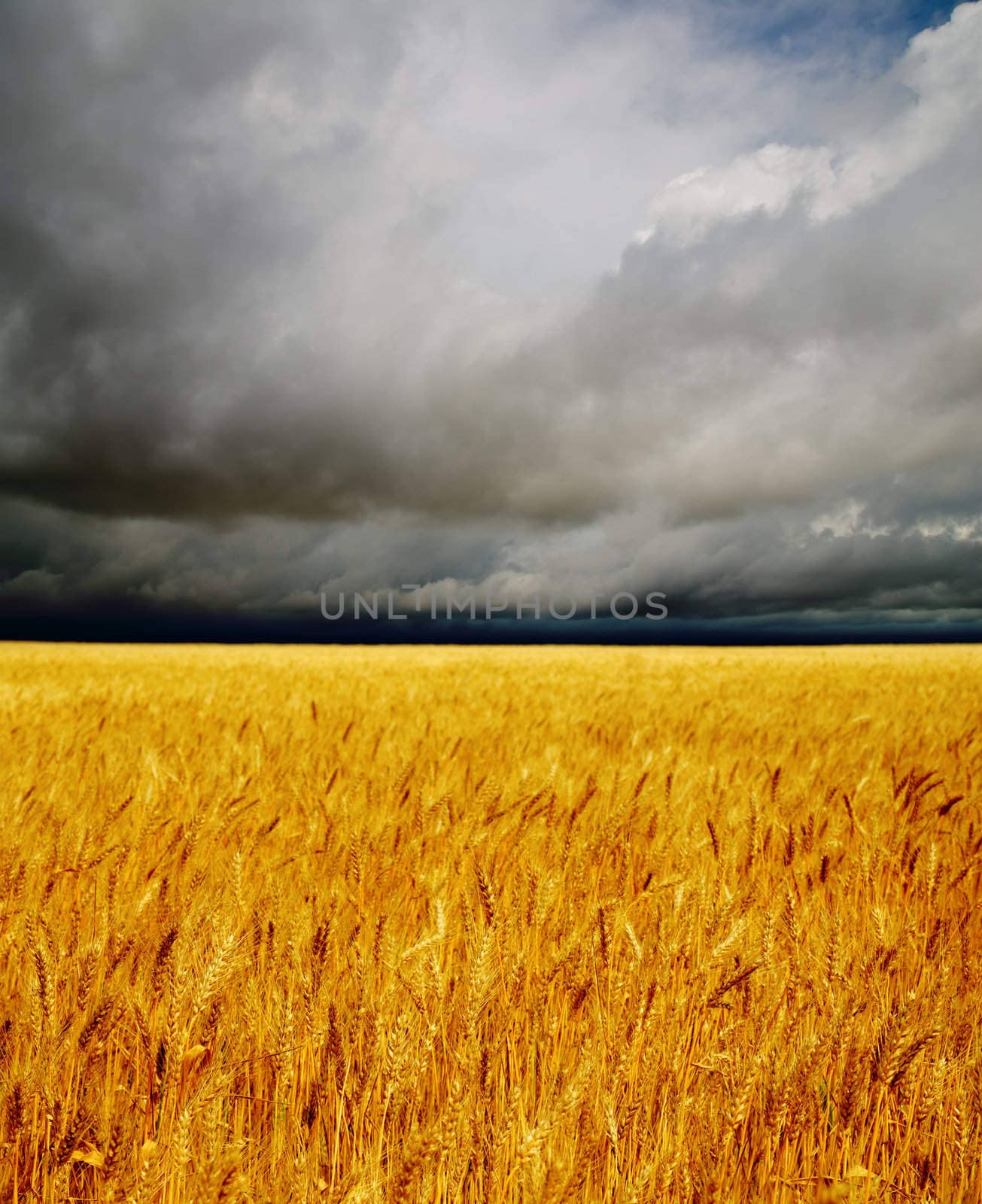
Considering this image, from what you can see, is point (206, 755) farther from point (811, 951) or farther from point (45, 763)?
point (811, 951)

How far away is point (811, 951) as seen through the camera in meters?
1.86

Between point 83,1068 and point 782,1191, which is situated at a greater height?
point 83,1068

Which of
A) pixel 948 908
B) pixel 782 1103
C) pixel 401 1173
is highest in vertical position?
pixel 401 1173

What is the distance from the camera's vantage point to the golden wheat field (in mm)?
1093

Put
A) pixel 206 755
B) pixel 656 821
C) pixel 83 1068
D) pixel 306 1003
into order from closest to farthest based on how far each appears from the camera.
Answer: pixel 83 1068
pixel 306 1003
pixel 656 821
pixel 206 755

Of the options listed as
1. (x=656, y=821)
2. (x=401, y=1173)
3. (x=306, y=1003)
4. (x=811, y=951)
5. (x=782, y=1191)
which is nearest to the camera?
(x=401, y=1173)

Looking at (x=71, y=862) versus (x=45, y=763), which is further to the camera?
(x=45, y=763)

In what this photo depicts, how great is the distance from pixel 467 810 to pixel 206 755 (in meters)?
1.73

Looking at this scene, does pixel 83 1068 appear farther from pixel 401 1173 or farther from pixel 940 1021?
pixel 940 1021

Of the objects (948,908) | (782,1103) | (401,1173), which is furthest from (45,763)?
(948,908)

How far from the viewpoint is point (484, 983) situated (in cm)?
123

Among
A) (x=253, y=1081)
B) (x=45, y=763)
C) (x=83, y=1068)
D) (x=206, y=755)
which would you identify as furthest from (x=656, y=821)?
(x=45, y=763)

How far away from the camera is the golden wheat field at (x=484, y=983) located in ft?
3.59

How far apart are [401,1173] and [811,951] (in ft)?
4.69
